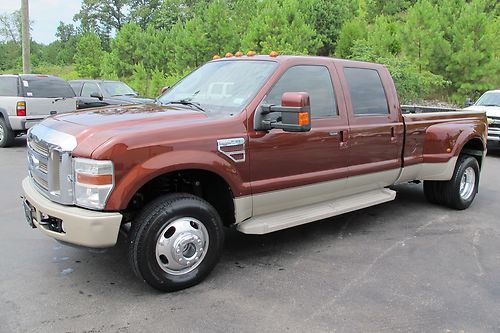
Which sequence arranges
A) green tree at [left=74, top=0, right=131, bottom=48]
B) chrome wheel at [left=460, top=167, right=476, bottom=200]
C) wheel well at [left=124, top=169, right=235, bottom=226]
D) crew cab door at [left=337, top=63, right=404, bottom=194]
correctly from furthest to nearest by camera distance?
green tree at [left=74, top=0, right=131, bottom=48]
chrome wheel at [left=460, top=167, right=476, bottom=200]
crew cab door at [left=337, top=63, right=404, bottom=194]
wheel well at [left=124, top=169, right=235, bottom=226]

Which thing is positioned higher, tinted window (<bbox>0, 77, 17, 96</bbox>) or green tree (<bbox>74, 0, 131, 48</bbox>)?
green tree (<bbox>74, 0, 131, 48</bbox>)

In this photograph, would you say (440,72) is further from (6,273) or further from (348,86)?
(6,273)

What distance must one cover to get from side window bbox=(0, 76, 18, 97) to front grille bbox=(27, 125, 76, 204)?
806 cm

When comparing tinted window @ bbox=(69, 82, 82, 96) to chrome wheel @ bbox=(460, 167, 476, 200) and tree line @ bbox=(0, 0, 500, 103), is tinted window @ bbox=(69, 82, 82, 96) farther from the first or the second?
chrome wheel @ bbox=(460, 167, 476, 200)

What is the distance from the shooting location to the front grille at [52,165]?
3.61 m

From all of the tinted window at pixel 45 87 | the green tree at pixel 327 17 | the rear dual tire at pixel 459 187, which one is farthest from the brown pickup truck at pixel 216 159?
the green tree at pixel 327 17

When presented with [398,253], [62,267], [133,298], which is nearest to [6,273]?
[62,267]

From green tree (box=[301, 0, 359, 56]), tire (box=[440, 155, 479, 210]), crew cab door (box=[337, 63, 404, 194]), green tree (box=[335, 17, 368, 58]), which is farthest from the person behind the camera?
green tree (box=[301, 0, 359, 56])

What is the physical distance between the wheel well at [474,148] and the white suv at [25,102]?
29.6 feet

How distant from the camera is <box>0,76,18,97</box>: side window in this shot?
11221 mm

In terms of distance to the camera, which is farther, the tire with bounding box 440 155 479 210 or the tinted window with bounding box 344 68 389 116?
the tire with bounding box 440 155 479 210

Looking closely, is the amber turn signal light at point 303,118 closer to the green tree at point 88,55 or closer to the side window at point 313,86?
the side window at point 313,86

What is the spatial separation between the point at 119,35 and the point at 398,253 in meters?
24.5

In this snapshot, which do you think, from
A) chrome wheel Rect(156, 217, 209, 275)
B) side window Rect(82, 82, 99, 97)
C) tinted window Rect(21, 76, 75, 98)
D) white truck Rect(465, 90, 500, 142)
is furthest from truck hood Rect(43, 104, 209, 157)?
side window Rect(82, 82, 99, 97)
